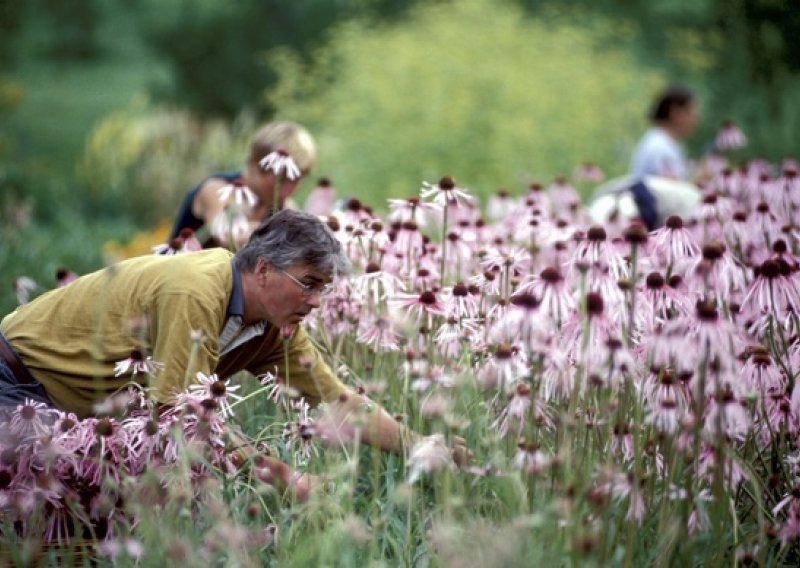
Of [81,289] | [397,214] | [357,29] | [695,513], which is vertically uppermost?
[357,29]

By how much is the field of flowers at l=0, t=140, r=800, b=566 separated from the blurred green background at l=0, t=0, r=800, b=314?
8.52 ft

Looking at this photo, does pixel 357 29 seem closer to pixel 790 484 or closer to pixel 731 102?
pixel 731 102

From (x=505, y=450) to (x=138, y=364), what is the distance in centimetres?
94

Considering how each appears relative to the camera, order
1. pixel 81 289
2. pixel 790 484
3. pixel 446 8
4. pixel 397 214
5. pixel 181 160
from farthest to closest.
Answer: pixel 446 8 < pixel 181 160 < pixel 397 214 < pixel 81 289 < pixel 790 484

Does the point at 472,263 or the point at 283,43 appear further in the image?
the point at 283,43

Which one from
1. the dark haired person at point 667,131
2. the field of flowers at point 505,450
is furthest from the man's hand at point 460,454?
the dark haired person at point 667,131

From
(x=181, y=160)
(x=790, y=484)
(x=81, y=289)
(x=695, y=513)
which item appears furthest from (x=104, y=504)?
(x=181, y=160)

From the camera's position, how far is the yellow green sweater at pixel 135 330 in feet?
9.83

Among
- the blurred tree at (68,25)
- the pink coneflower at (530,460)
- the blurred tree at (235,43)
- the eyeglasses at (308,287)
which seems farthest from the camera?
the blurred tree at (235,43)

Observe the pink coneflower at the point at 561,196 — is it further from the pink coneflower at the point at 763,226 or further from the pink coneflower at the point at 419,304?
the pink coneflower at the point at 419,304

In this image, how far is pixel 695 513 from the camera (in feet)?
8.89

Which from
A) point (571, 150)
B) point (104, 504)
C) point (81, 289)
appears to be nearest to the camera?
point (104, 504)

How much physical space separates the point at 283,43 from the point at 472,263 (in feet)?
54.7

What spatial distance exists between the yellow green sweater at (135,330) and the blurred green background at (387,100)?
208 cm
